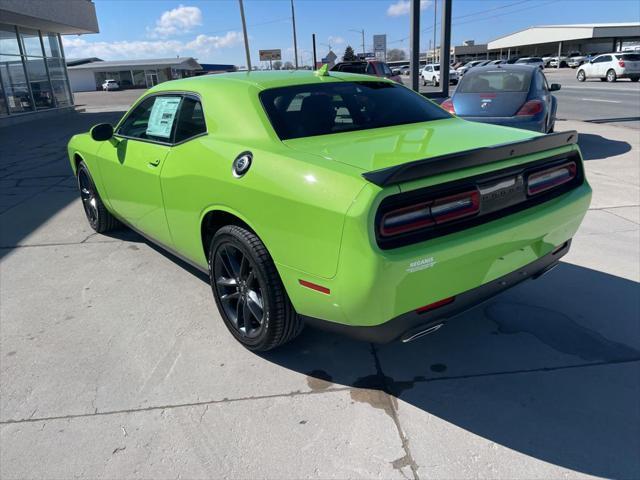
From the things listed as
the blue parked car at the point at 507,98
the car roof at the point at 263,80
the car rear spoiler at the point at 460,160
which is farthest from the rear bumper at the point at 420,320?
the blue parked car at the point at 507,98

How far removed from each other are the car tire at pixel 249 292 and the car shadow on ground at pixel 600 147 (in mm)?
7409

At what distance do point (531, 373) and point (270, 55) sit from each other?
6544cm

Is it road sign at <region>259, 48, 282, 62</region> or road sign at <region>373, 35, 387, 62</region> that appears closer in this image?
road sign at <region>373, 35, 387, 62</region>

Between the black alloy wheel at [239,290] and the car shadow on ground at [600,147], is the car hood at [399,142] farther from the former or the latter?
the car shadow on ground at [600,147]

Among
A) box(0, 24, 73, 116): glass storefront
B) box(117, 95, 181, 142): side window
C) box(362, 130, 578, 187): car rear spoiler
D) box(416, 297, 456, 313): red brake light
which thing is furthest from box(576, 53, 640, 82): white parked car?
box(416, 297, 456, 313): red brake light

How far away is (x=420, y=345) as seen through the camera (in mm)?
3137

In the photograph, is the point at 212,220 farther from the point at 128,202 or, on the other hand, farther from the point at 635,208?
the point at 635,208

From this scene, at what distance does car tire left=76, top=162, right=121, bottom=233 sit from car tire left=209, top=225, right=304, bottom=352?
2.49 m

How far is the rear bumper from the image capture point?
2.31 meters

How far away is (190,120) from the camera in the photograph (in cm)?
343

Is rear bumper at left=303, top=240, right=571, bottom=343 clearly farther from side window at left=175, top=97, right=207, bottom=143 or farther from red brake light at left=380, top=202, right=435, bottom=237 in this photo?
side window at left=175, top=97, right=207, bottom=143

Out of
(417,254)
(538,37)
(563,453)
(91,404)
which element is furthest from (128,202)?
(538,37)

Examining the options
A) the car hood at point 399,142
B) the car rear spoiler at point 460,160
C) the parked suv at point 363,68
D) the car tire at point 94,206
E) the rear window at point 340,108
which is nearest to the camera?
the car rear spoiler at point 460,160

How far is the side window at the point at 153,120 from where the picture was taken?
3.64 metres
